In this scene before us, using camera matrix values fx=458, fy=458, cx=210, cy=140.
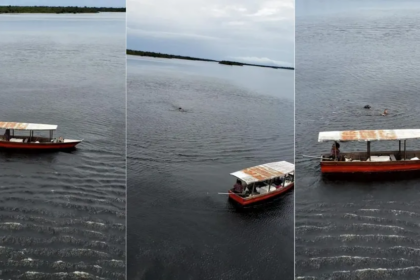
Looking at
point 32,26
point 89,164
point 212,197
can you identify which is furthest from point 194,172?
point 32,26

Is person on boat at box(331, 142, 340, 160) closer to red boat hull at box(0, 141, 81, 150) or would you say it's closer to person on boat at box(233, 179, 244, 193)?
person on boat at box(233, 179, 244, 193)

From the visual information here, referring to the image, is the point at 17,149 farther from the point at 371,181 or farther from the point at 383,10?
the point at 383,10

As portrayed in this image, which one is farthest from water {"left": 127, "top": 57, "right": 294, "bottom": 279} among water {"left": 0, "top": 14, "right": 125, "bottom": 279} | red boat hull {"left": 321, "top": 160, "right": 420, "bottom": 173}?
red boat hull {"left": 321, "top": 160, "right": 420, "bottom": 173}

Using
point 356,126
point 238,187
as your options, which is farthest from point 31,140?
point 356,126

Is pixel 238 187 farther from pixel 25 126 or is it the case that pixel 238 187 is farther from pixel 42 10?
pixel 42 10

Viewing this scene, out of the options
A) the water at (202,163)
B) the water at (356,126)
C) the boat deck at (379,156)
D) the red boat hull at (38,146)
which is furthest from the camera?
the red boat hull at (38,146)

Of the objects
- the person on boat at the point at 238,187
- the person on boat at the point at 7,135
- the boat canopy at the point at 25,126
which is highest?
the boat canopy at the point at 25,126

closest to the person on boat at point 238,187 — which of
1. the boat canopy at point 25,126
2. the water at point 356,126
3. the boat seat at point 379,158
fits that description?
the water at point 356,126

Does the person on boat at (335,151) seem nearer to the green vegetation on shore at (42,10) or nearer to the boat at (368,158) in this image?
the boat at (368,158)
